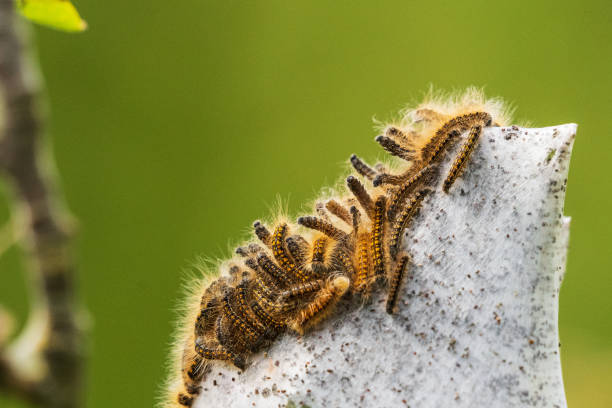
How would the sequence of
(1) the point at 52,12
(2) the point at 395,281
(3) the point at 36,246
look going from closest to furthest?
1. (3) the point at 36,246
2. (1) the point at 52,12
3. (2) the point at 395,281

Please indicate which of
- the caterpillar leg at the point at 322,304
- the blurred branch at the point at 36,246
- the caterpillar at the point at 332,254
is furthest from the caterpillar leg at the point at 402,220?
the blurred branch at the point at 36,246

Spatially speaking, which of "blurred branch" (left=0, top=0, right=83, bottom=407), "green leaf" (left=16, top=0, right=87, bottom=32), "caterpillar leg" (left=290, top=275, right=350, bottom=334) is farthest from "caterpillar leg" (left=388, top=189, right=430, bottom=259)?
"blurred branch" (left=0, top=0, right=83, bottom=407)

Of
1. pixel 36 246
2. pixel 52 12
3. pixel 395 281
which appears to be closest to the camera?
pixel 36 246

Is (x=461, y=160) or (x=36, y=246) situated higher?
(x=461, y=160)

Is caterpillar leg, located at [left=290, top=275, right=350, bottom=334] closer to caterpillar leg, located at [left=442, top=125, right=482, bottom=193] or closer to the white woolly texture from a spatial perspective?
the white woolly texture

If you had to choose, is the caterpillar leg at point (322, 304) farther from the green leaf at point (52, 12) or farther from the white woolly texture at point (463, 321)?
the green leaf at point (52, 12)

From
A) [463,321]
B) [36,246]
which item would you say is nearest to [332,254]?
[463,321]

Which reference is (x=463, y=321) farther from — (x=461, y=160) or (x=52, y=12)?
(x=52, y=12)
